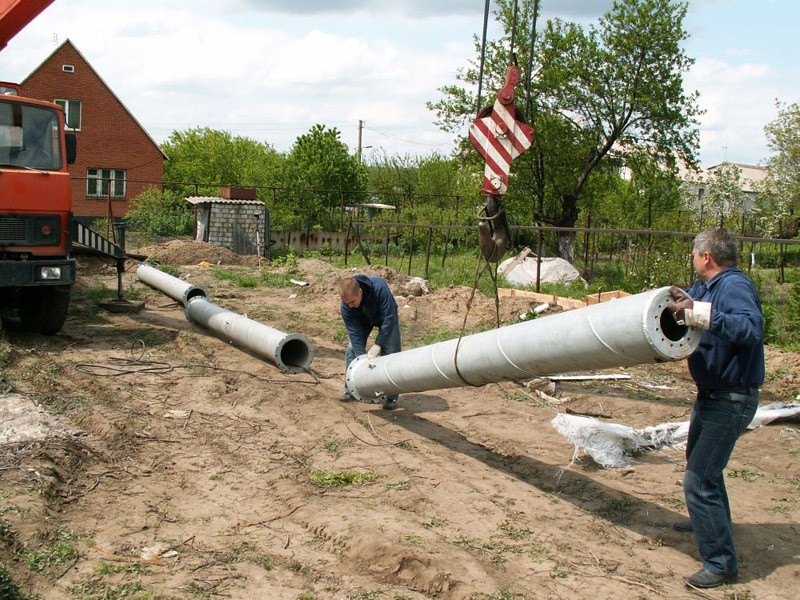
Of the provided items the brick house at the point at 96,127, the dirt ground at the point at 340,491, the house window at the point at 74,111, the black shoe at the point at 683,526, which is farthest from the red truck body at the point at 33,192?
the house window at the point at 74,111

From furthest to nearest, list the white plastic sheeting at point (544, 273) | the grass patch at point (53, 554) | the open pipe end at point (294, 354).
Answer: the white plastic sheeting at point (544, 273)
the open pipe end at point (294, 354)
the grass patch at point (53, 554)

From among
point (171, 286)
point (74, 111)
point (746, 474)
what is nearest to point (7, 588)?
point (746, 474)

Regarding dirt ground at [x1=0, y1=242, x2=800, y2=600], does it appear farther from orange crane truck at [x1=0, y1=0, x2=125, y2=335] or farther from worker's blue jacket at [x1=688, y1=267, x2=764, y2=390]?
worker's blue jacket at [x1=688, y1=267, x2=764, y2=390]

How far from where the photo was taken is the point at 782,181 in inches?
1265

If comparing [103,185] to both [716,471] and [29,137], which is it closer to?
[29,137]

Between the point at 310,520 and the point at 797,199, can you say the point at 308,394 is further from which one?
the point at 797,199

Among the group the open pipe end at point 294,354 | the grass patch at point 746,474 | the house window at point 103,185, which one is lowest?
the grass patch at point 746,474

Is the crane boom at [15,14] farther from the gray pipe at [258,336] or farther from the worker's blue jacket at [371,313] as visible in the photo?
the worker's blue jacket at [371,313]

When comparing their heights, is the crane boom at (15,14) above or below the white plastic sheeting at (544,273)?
above

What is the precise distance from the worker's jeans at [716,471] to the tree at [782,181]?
29071 millimetres

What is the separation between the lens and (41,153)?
951cm

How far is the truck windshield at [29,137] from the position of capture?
30.4 feet

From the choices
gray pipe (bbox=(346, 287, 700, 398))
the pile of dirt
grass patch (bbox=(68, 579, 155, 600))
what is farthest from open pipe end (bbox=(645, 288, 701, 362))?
the pile of dirt

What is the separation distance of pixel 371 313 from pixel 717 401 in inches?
154
